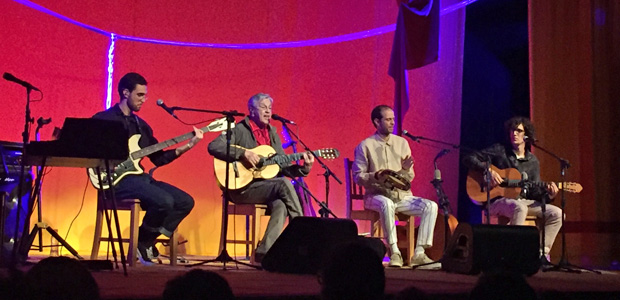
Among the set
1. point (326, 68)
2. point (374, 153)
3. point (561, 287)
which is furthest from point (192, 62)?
point (561, 287)

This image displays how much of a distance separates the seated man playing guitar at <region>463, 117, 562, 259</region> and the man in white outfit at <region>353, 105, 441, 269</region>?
635mm

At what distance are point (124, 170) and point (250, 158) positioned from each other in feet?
3.11

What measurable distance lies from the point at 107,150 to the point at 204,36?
4.05 meters

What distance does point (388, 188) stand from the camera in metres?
5.67

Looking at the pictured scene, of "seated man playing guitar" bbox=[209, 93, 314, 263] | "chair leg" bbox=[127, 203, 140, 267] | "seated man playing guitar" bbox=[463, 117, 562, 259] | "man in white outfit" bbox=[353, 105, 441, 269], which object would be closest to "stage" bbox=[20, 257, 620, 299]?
"chair leg" bbox=[127, 203, 140, 267]

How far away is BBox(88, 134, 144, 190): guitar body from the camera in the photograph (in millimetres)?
4820

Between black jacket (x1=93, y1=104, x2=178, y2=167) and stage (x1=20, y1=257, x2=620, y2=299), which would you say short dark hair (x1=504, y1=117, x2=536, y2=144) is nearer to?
stage (x1=20, y1=257, x2=620, y2=299)

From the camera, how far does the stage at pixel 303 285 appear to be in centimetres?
288

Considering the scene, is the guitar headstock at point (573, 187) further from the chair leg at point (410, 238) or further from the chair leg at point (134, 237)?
the chair leg at point (134, 237)

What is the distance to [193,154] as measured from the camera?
7316mm

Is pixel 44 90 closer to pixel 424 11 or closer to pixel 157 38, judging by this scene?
pixel 157 38

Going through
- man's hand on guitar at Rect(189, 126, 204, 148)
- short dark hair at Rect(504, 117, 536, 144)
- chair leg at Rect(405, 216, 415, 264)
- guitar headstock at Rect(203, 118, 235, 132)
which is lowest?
chair leg at Rect(405, 216, 415, 264)

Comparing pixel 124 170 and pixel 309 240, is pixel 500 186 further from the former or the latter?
pixel 124 170

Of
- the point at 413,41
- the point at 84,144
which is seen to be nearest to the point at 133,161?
the point at 84,144
